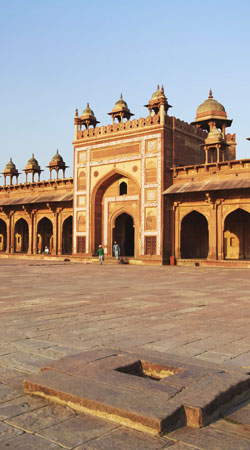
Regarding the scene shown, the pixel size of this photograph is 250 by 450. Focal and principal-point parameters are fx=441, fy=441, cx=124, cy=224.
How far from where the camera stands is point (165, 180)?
83.4 feet

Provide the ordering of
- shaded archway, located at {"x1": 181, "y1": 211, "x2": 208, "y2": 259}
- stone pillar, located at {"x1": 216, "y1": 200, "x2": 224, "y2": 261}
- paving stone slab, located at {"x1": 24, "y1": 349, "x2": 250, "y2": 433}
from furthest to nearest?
shaded archway, located at {"x1": 181, "y1": 211, "x2": 208, "y2": 259} → stone pillar, located at {"x1": 216, "y1": 200, "x2": 224, "y2": 261} → paving stone slab, located at {"x1": 24, "y1": 349, "x2": 250, "y2": 433}

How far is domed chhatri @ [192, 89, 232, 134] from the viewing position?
2934 cm

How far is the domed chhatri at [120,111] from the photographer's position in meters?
28.2

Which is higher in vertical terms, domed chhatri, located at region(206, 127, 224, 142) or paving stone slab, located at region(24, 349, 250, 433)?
domed chhatri, located at region(206, 127, 224, 142)

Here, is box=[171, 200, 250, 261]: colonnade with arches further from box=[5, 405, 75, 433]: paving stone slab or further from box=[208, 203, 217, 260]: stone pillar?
box=[5, 405, 75, 433]: paving stone slab

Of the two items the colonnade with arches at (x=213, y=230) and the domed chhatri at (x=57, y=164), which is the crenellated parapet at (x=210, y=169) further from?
the domed chhatri at (x=57, y=164)

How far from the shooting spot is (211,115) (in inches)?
1153

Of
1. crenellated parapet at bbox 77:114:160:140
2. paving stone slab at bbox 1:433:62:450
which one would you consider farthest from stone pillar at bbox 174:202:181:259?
paving stone slab at bbox 1:433:62:450

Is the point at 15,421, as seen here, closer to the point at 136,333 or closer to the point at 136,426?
the point at 136,426

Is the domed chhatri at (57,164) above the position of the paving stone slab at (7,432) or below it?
above

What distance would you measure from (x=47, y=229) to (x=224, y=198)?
55.8ft

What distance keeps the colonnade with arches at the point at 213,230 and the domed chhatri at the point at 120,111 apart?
7161 mm

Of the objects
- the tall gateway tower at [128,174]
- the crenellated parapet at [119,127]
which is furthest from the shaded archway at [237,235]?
the crenellated parapet at [119,127]

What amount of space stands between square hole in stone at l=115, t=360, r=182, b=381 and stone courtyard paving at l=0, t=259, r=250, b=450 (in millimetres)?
389
